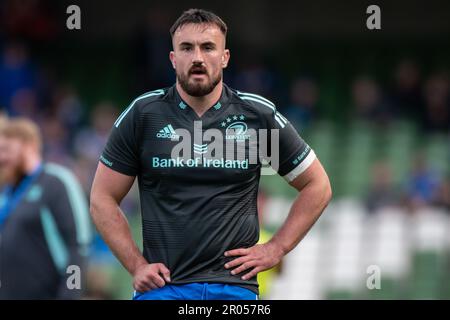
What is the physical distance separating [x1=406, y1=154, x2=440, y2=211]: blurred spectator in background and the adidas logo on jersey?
27.0 feet

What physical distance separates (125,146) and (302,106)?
9942 millimetres

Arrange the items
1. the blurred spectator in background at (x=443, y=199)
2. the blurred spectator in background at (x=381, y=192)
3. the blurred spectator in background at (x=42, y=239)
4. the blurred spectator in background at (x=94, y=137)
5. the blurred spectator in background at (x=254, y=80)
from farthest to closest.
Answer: the blurred spectator in background at (x=254, y=80) < the blurred spectator in background at (x=94, y=137) < the blurred spectator in background at (x=443, y=199) < the blurred spectator in background at (x=381, y=192) < the blurred spectator in background at (x=42, y=239)

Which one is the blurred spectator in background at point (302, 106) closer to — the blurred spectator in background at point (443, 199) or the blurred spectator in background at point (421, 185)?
the blurred spectator in background at point (421, 185)

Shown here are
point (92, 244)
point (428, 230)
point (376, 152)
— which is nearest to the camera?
point (92, 244)

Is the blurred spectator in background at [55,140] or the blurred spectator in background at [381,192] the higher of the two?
the blurred spectator in background at [55,140]

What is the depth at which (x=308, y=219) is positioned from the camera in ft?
16.9

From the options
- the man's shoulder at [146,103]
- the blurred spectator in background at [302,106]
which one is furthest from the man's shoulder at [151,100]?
the blurred spectator in background at [302,106]

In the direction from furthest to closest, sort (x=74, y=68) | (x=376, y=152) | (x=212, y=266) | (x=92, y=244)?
(x=74, y=68)
(x=376, y=152)
(x=92, y=244)
(x=212, y=266)

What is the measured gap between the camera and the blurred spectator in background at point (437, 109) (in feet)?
48.2

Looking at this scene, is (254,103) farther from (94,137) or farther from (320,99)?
(320,99)

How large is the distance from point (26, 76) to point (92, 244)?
11.7 feet

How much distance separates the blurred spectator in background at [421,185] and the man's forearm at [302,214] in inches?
311
